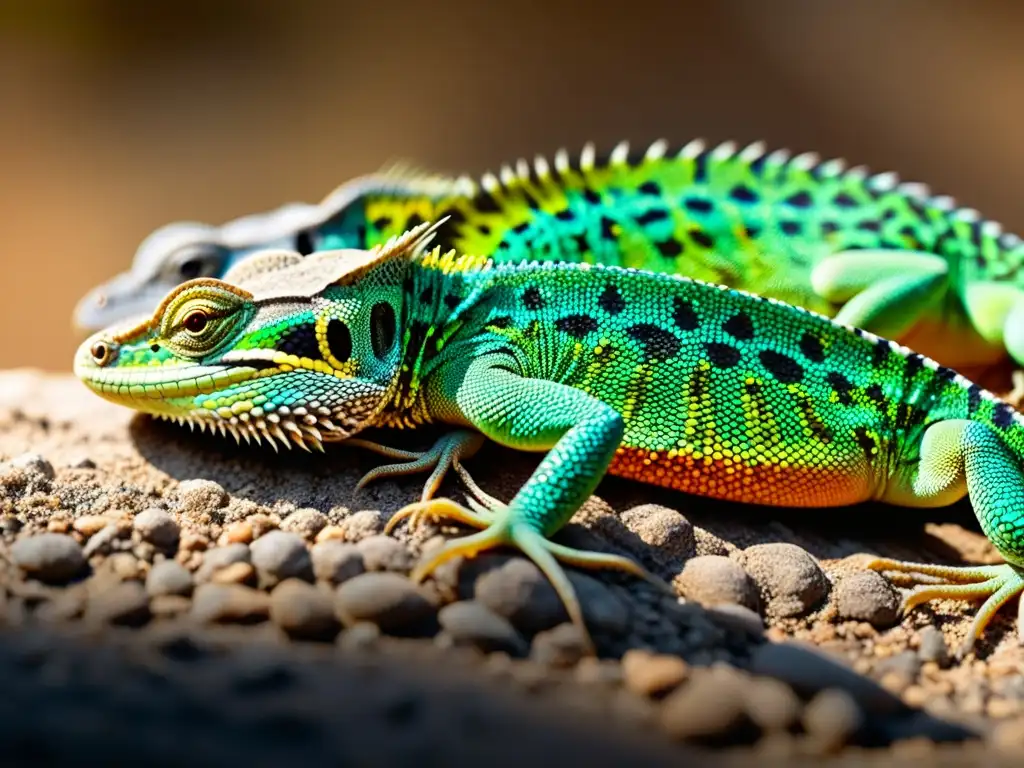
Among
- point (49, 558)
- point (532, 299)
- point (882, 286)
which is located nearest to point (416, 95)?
point (882, 286)

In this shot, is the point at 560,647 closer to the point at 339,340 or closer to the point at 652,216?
the point at 339,340

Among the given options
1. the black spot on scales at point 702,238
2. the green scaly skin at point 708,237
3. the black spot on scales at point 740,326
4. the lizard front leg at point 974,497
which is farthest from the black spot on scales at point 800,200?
the lizard front leg at point 974,497

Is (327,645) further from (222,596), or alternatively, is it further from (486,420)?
(486,420)

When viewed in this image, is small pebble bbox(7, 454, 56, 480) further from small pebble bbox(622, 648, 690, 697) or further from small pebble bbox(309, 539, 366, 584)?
small pebble bbox(622, 648, 690, 697)

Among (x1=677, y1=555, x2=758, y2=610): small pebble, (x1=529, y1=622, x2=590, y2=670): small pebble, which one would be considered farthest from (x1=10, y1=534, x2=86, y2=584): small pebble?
(x1=677, y1=555, x2=758, y2=610): small pebble

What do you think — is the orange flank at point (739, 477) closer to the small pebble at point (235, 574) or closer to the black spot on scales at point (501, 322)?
the black spot on scales at point (501, 322)

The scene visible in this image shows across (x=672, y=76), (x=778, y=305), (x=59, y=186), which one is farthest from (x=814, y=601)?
(x=59, y=186)
